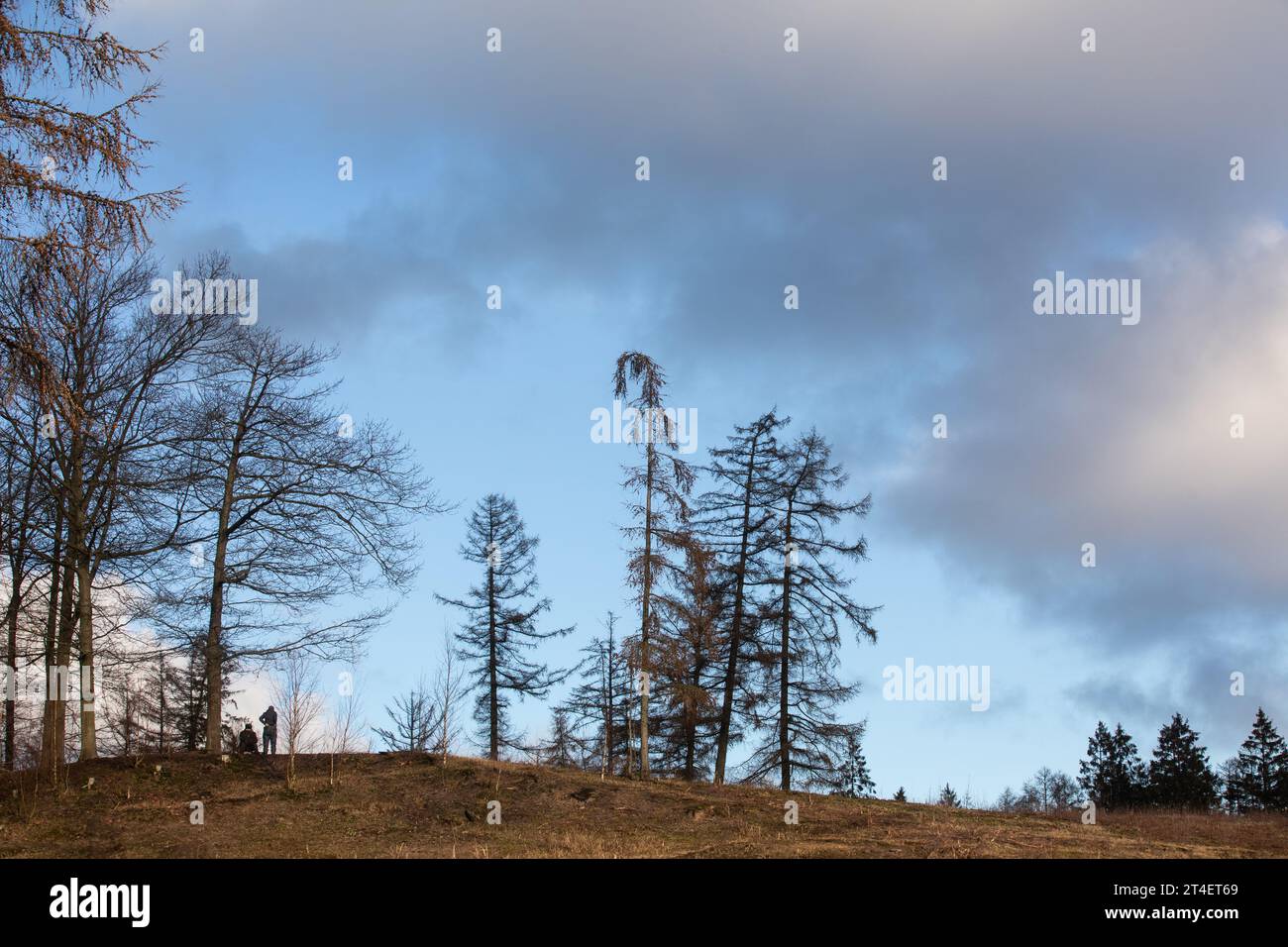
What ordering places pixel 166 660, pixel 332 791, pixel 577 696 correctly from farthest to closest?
pixel 577 696
pixel 166 660
pixel 332 791

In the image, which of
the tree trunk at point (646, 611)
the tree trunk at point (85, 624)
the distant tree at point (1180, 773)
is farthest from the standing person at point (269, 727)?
the distant tree at point (1180, 773)

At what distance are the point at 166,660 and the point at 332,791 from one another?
6060 mm

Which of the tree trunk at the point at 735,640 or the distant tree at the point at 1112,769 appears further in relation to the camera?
the distant tree at the point at 1112,769

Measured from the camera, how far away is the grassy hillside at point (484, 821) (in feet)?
60.2

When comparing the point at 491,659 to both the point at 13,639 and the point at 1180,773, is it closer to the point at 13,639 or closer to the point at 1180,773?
the point at 13,639

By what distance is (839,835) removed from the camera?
19.8 meters

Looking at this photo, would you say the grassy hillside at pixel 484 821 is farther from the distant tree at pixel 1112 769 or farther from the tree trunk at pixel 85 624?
the distant tree at pixel 1112 769

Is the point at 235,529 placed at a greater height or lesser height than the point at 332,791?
greater

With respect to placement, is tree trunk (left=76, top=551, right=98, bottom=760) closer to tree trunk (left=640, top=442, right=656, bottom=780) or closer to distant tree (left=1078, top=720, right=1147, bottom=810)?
tree trunk (left=640, top=442, right=656, bottom=780)

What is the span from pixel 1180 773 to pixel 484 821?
44.7 meters

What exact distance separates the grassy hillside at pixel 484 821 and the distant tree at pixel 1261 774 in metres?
28.4

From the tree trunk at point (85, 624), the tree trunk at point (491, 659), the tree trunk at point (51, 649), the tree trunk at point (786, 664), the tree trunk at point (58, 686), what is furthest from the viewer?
the tree trunk at point (491, 659)
